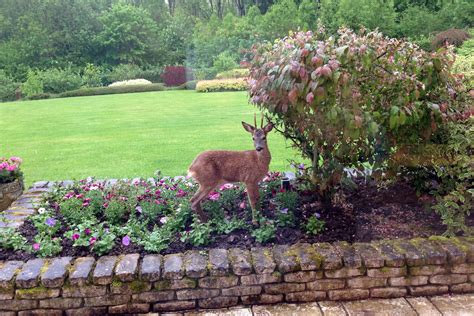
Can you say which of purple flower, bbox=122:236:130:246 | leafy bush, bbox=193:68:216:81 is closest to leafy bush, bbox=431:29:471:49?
leafy bush, bbox=193:68:216:81

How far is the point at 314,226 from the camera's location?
11.6 feet

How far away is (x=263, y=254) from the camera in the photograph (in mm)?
3146

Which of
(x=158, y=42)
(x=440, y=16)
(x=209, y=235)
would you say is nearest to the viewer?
(x=209, y=235)

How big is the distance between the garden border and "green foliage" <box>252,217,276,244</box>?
0.25 metres

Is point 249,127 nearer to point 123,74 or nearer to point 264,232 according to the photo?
point 264,232

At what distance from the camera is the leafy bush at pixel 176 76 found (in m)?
25.3

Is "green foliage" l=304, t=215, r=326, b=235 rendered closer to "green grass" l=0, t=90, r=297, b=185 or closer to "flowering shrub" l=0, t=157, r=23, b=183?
"green grass" l=0, t=90, r=297, b=185

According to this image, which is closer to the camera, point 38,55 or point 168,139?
point 168,139

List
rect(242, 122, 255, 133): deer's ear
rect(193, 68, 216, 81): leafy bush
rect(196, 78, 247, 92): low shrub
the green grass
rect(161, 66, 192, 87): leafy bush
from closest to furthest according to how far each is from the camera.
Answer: rect(242, 122, 255, 133): deer's ear < the green grass < rect(196, 78, 247, 92): low shrub < rect(193, 68, 216, 81): leafy bush < rect(161, 66, 192, 87): leafy bush

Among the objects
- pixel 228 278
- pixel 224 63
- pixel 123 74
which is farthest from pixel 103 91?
pixel 228 278

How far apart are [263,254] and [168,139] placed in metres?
5.62

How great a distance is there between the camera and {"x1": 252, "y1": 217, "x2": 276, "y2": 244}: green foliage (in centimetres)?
342

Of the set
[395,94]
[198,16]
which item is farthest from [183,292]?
[198,16]

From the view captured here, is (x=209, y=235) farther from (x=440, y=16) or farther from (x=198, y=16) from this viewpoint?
(x=198, y=16)
